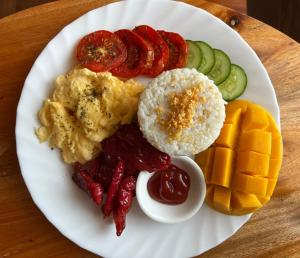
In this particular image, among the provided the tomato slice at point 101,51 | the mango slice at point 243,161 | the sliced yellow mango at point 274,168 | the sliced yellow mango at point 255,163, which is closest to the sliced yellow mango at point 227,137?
the mango slice at point 243,161

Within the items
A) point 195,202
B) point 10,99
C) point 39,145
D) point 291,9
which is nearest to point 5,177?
point 39,145

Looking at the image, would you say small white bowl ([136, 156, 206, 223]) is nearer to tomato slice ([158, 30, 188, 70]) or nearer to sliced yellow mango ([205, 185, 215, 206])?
sliced yellow mango ([205, 185, 215, 206])

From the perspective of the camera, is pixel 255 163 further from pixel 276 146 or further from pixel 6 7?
pixel 6 7

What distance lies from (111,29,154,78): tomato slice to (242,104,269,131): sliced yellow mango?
59 cm

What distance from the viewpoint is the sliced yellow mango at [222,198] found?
2279 mm

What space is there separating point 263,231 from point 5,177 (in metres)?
1.44

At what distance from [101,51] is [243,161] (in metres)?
0.94

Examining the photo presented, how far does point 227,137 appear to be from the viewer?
2.28 m

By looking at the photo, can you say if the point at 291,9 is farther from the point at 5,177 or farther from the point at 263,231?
the point at 5,177

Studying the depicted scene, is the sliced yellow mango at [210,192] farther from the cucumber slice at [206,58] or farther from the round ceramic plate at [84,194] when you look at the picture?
the cucumber slice at [206,58]

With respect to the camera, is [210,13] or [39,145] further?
[210,13]

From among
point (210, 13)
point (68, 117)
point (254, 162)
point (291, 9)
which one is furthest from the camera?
point (291, 9)

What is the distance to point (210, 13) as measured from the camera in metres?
2.59

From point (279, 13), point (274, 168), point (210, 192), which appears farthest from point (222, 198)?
point (279, 13)
